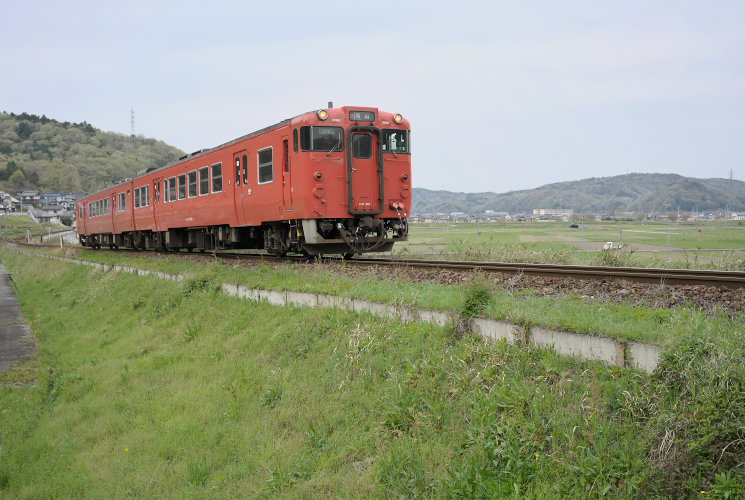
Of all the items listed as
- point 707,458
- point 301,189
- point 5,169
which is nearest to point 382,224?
point 301,189

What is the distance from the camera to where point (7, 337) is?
17188 millimetres

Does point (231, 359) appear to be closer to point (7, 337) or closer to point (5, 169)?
point (7, 337)

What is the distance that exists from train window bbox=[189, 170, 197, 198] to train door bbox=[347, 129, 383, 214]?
771 cm

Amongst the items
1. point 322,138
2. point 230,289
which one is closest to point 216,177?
point 322,138

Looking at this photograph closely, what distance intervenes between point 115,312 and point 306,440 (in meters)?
11.5

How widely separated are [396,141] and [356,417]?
28.7 feet

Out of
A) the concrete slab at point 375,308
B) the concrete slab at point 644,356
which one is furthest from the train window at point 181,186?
the concrete slab at point 644,356

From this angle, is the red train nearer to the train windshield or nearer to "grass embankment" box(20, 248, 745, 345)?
the train windshield

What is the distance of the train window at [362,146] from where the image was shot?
1327 cm

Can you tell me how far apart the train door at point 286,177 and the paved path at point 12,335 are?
7.24m

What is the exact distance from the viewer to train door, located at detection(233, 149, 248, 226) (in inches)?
601

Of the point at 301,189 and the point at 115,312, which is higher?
the point at 301,189

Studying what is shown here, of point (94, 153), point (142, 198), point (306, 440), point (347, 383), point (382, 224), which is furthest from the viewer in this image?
point (94, 153)

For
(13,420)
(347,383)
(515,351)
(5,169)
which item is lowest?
(13,420)
